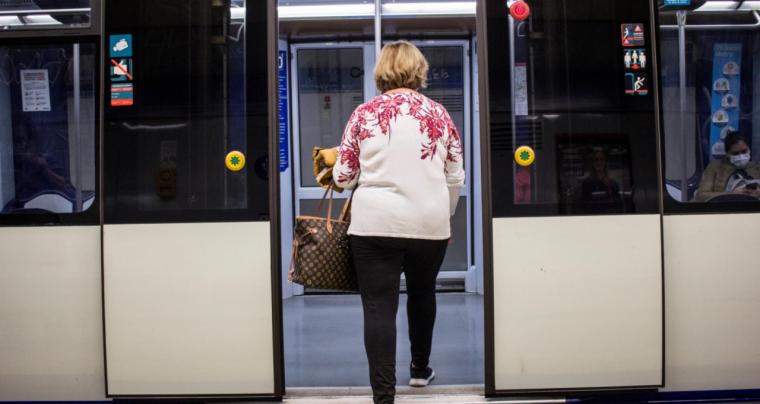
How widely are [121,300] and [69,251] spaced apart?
350 millimetres

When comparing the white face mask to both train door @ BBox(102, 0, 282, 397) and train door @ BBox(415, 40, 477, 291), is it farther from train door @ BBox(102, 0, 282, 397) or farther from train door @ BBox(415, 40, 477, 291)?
train door @ BBox(415, 40, 477, 291)

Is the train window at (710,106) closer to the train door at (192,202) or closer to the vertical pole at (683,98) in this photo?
the vertical pole at (683,98)

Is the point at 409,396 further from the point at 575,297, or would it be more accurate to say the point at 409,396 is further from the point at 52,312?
the point at 52,312

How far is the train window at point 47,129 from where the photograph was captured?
3840mm

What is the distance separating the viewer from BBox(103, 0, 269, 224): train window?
12.5ft

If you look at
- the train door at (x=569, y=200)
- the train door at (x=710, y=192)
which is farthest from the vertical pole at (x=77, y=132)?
the train door at (x=710, y=192)

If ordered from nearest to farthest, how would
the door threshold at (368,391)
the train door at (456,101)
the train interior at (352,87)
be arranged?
1. the door threshold at (368,391)
2. the train interior at (352,87)
3. the train door at (456,101)

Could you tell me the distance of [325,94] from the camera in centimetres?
781

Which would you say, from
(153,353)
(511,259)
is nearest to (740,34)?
(511,259)

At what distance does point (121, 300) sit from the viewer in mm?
3818

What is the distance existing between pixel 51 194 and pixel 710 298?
10.6ft

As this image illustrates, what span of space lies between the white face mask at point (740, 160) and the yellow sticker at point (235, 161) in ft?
7.79

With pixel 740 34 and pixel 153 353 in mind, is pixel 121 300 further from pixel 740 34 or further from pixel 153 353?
pixel 740 34

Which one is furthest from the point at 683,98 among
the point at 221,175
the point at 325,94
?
the point at 325,94
